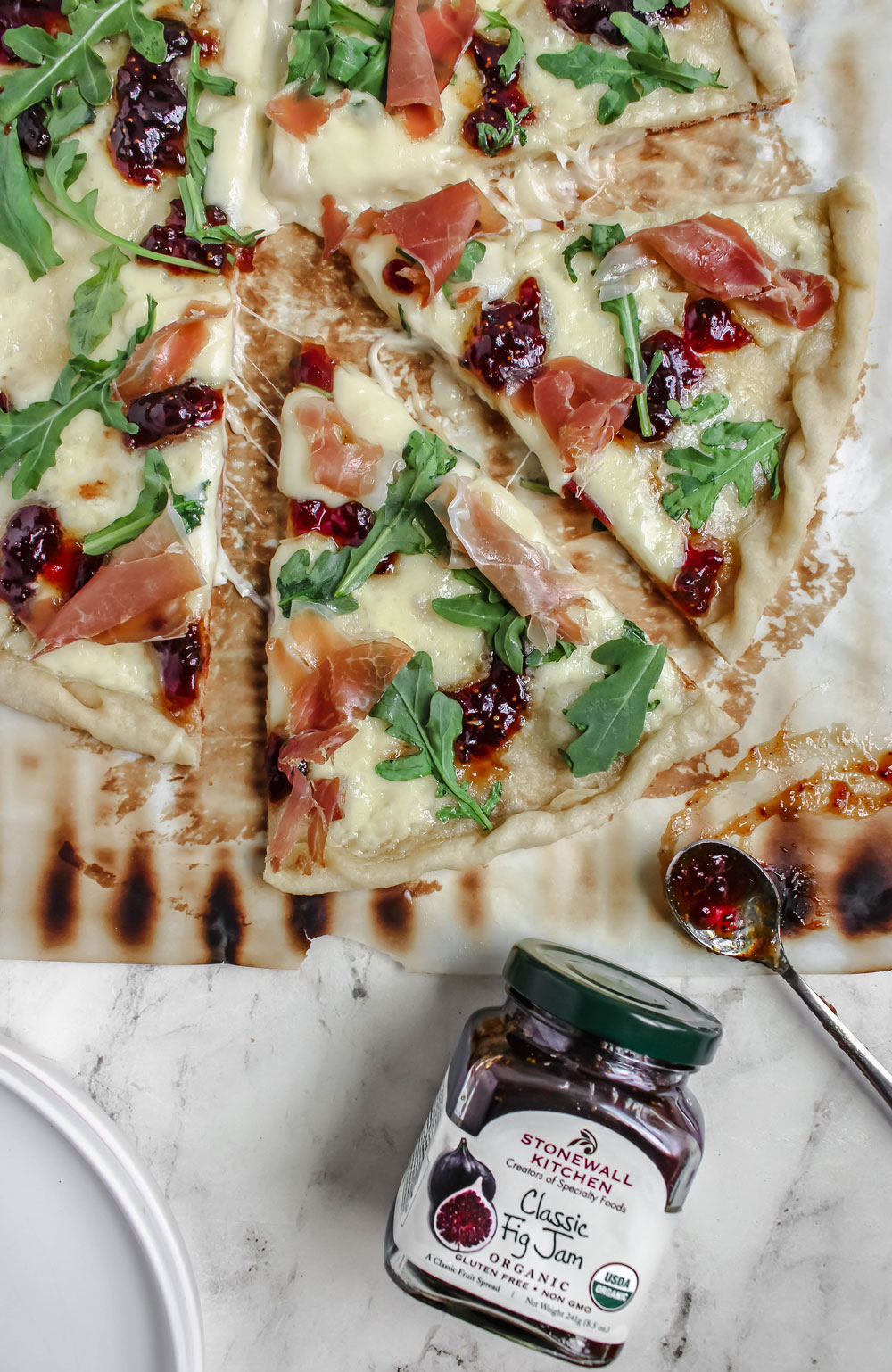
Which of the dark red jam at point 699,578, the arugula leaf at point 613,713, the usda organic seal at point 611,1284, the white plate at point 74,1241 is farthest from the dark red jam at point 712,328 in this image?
the white plate at point 74,1241

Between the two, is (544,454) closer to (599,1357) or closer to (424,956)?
(424,956)

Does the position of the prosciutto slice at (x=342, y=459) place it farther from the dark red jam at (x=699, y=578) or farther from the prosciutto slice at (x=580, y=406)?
the dark red jam at (x=699, y=578)

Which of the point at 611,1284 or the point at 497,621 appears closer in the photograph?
the point at 611,1284

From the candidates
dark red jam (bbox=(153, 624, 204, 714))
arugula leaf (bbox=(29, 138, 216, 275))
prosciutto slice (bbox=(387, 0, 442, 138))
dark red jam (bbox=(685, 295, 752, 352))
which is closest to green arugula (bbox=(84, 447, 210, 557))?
dark red jam (bbox=(153, 624, 204, 714))

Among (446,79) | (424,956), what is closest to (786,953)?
(424,956)

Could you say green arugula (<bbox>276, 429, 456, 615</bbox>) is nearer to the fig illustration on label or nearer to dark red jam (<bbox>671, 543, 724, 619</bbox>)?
dark red jam (<bbox>671, 543, 724, 619</bbox>)

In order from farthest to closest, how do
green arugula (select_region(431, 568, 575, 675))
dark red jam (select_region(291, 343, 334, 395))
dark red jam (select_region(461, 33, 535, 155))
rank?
dark red jam (select_region(291, 343, 334, 395)) → dark red jam (select_region(461, 33, 535, 155)) → green arugula (select_region(431, 568, 575, 675))

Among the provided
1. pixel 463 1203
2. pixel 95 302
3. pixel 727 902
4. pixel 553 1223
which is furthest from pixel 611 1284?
pixel 95 302

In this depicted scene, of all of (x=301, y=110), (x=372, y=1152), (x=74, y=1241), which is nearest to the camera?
(x=74, y=1241)

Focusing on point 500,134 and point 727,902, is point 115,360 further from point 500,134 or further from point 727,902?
point 727,902
